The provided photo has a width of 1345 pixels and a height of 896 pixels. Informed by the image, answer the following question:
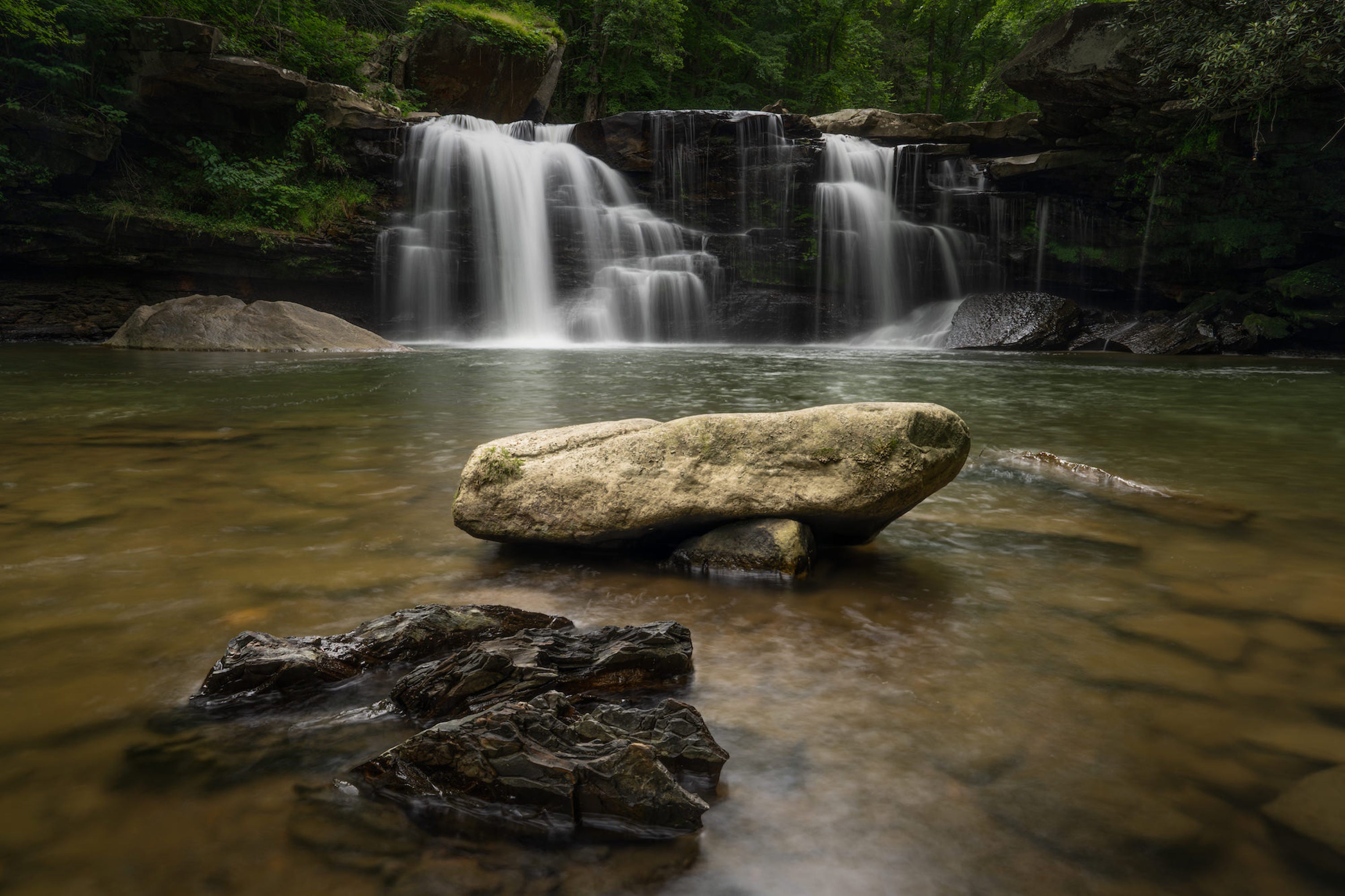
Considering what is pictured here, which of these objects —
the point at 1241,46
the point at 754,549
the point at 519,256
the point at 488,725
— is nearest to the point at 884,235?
the point at 519,256

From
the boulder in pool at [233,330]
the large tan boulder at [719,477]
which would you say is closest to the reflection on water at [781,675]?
the large tan boulder at [719,477]

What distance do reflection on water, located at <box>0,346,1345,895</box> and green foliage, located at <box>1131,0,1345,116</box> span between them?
8989 millimetres

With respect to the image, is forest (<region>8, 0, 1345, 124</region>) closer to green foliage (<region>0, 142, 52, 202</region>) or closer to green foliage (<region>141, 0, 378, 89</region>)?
green foliage (<region>141, 0, 378, 89</region>)

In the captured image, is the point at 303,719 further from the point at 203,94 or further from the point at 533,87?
the point at 533,87

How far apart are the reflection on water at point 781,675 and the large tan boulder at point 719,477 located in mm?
202

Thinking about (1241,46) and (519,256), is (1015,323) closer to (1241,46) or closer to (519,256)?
(1241,46)

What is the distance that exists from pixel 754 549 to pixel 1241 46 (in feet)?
42.3

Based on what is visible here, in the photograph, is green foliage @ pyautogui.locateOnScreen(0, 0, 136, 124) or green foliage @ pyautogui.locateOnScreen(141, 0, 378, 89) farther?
green foliage @ pyautogui.locateOnScreen(141, 0, 378, 89)

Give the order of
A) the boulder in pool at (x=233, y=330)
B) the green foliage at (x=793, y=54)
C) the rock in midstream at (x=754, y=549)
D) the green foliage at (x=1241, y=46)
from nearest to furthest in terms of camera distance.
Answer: the rock in midstream at (x=754, y=549) → the green foliage at (x=1241, y=46) → the boulder in pool at (x=233, y=330) → the green foliage at (x=793, y=54)

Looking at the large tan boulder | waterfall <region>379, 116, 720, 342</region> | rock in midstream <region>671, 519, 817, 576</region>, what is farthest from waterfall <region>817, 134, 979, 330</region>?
rock in midstream <region>671, 519, 817, 576</region>

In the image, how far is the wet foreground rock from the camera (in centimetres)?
168

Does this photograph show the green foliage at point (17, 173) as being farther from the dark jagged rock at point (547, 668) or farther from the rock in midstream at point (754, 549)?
the dark jagged rock at point (547, 668)

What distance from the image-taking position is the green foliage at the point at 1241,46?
36.3 ft

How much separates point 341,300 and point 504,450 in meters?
18.0
